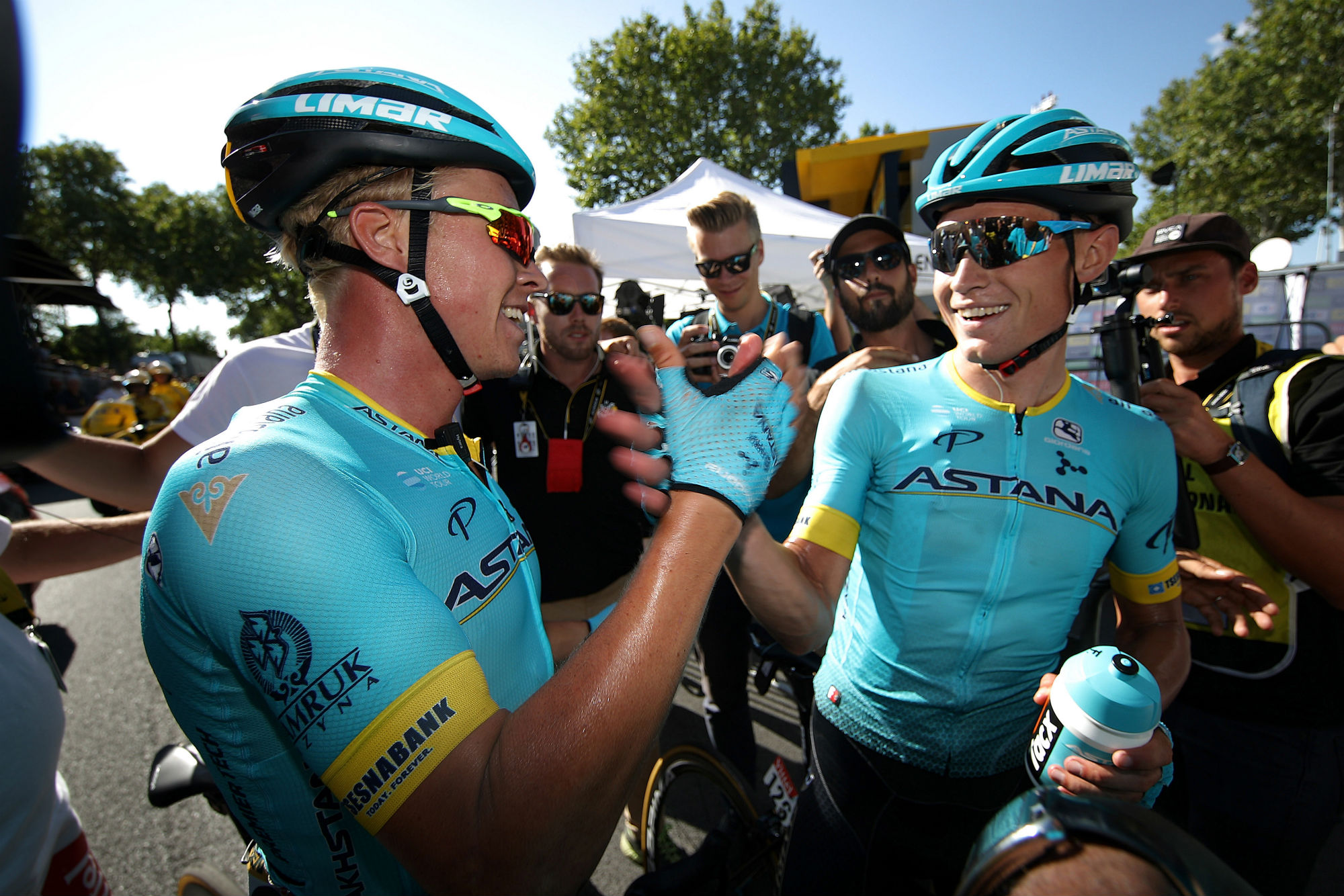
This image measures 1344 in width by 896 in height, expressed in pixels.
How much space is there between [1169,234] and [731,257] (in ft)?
7.84

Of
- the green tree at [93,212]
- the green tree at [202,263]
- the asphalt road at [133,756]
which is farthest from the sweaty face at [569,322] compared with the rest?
the green tree at [202,263]

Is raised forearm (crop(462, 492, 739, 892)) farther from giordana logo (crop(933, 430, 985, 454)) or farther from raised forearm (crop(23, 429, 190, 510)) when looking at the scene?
raised forearm (crop(23, 429, 190, 510))

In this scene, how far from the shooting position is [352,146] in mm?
1237

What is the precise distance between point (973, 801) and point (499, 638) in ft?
5.30

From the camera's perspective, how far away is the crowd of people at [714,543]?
85cm

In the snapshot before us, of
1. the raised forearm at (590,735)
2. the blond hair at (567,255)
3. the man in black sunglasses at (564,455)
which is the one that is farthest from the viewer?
the blond hair at (567,255)

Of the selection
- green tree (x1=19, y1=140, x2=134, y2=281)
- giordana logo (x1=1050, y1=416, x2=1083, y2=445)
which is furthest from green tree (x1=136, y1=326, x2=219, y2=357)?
giordana logo (x1=1050, y1=416, x2=1083, y2=445)

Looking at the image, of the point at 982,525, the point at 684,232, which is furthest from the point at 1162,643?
the point at 684,232

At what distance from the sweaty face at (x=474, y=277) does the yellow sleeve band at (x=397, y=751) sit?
72 centimetres

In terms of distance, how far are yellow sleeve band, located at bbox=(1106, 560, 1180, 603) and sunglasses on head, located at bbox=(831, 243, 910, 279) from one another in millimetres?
2255

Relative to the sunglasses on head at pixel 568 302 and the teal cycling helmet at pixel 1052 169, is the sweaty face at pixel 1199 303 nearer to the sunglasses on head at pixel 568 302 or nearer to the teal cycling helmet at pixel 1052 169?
the teal cycling helmet at pixel 1052 169

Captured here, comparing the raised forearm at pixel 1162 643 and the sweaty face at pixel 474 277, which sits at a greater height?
the sweaty face at pixel 474 277

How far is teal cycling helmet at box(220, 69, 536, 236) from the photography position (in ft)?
4.07

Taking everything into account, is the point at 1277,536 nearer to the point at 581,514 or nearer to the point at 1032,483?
the point at 1032,483
